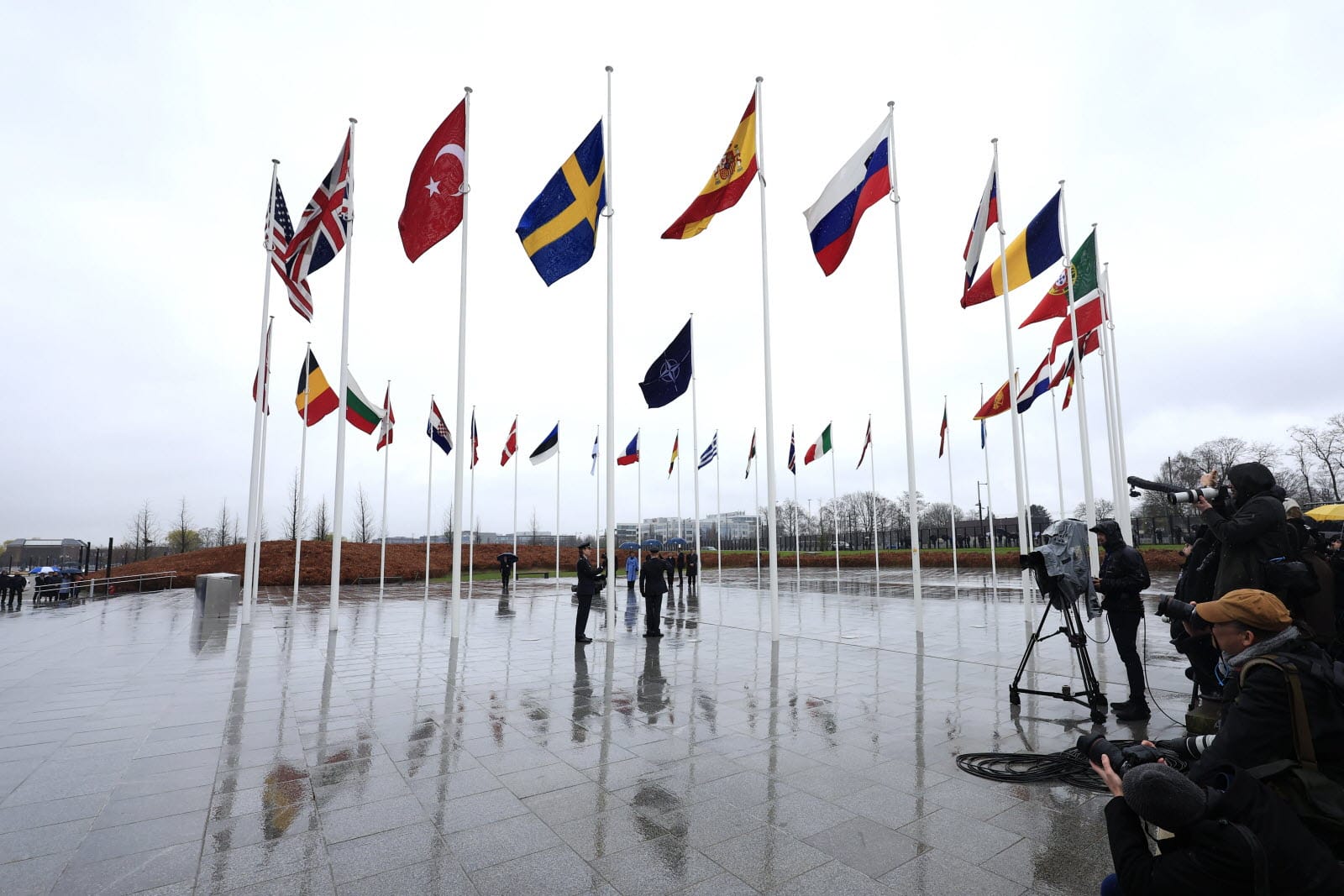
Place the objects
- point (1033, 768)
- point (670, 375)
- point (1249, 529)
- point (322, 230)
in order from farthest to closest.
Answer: point (670, 375), point (322, 230), point (1033, 768), point (1249, 529)

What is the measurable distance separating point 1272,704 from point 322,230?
15.5 metres

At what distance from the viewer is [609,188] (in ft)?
40.3

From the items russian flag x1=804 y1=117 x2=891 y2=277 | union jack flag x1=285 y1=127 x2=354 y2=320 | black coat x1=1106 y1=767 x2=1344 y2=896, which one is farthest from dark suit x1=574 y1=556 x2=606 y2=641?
black coat x1=1106 y1=767 x2=1344 y2=896

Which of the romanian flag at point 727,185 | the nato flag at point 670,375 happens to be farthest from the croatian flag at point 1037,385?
the romanian flag at point 727,185

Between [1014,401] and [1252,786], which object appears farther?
[1014,401]

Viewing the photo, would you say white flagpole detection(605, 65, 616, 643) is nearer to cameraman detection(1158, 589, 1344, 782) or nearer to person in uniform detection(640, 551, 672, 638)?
person in uniform detection(640, 551, 672, 638)

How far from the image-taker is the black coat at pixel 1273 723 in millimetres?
2299

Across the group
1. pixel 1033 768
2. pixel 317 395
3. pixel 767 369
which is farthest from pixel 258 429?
pixel 1033 768

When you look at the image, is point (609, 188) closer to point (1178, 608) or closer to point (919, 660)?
point (919, 660)

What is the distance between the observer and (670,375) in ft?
47.4

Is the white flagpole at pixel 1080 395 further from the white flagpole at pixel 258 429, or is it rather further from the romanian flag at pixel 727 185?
the white flagpole at pixel 258 429

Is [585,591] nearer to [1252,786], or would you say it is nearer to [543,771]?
[543,771]

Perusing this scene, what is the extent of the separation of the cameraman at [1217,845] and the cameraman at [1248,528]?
110 inches

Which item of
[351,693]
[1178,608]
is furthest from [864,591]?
[1178,608]
